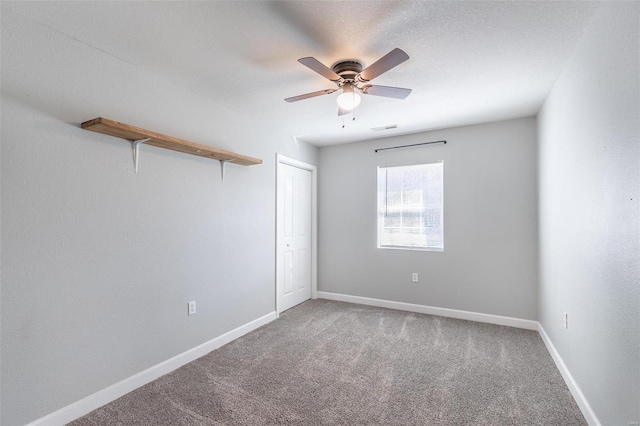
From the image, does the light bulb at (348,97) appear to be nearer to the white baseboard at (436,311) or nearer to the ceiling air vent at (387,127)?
the ceiling air vent at (387,127)

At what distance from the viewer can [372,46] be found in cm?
202

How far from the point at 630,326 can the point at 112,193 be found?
304cm

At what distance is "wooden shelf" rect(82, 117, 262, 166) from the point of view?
1.92m

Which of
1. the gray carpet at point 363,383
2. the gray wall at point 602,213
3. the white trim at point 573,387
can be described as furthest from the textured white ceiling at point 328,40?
the gray carpet at point 363,383

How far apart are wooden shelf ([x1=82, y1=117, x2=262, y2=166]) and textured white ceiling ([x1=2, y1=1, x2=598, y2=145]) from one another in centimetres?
55

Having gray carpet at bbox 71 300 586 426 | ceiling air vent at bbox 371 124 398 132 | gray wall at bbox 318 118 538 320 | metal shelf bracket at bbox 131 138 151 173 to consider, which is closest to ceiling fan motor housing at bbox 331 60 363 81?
metal shelf bracket at bbox 131 138 151 173

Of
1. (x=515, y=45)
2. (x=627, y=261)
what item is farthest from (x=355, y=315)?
(x=515, y=45)

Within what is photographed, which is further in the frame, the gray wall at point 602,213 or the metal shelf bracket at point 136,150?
the metal shelf bracket at point 136,150

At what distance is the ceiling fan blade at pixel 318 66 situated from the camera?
1746mm

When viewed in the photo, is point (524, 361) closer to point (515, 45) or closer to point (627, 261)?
point (627, 261)

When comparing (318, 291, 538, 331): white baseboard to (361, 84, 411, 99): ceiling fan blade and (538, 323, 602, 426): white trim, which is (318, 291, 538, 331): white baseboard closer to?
(538, 323, 602, 426): white trim

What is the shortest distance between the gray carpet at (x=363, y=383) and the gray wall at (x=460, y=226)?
0.56 metres

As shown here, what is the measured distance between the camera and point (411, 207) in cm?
418

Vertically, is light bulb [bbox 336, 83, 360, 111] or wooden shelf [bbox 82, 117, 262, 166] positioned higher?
light bulb [bbox 336, 83, 360, 111]
